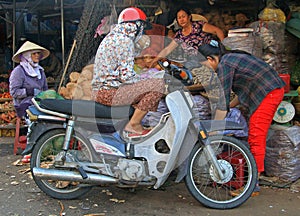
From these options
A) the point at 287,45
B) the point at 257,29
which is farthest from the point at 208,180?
the point at 287,45

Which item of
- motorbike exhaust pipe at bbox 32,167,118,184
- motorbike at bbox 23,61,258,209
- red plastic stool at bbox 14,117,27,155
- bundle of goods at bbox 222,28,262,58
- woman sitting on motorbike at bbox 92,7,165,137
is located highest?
bundle of goods at bbox 222,28,262,58

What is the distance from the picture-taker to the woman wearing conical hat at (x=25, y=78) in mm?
5785

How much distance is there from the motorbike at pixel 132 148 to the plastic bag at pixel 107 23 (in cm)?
269

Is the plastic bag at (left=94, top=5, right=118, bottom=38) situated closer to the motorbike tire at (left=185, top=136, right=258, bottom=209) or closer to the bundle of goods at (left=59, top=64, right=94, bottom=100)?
the bundle of goods at (left=59, top=64, right=94, bottom=100)

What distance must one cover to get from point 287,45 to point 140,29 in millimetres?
2548

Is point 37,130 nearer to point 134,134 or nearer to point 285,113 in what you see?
point 134,134

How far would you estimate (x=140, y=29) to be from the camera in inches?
165

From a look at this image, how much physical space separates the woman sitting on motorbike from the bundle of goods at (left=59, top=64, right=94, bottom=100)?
182 centimetres

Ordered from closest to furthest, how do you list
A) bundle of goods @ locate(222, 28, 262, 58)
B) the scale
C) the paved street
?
the paved street
the scale
bundle of goods @ locate(222, 28, 262, 58)

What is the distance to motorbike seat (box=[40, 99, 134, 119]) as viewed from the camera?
13.0 ft

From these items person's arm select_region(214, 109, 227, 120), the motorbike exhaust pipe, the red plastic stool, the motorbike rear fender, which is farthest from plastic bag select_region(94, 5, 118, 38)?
the motorbike exhaust pipe

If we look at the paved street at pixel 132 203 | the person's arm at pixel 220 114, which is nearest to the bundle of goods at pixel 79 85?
the paved street at pixel 132 203

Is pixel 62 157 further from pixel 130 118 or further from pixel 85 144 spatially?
pixel 130 118

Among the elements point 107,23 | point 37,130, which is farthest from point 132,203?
point 107,23
